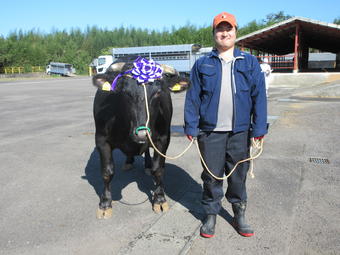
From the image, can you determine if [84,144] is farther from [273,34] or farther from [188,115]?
[273,34]

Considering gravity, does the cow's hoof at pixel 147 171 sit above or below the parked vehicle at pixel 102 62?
below

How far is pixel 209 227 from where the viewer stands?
3086 mm

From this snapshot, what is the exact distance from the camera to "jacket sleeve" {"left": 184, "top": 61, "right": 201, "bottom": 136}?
9.76ft

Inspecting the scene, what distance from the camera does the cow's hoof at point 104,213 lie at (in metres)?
3.49

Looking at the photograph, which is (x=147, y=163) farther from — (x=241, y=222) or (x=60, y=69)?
(x=60, y=69)

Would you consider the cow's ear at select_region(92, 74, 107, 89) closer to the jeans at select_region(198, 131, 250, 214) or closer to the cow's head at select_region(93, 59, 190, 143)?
the cow's head at select_region(93, 59, 190, 143)

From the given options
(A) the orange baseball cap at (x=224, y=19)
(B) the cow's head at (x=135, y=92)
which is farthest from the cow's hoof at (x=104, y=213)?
(A) the orange baseball cap at (x=224, y=19)

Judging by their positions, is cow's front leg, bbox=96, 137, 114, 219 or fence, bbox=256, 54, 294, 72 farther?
fence, bbox=256, 54, 294, 72

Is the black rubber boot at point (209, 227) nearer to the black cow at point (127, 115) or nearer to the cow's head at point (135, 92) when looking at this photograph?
the black cow at point (127, 115)

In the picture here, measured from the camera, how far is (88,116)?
9953 millimetres

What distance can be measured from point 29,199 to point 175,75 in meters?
2.36

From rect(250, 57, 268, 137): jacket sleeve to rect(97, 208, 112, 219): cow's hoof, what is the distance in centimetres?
175

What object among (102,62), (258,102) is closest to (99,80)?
(258,102)

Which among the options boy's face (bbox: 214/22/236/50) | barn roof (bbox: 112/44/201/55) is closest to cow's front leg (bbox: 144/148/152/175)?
boy's face (bbox: 214/22/236/50)
